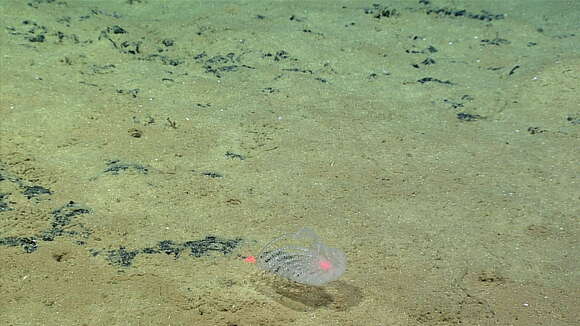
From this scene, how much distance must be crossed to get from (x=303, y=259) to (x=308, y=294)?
0.15m

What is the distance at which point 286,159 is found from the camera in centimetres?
234

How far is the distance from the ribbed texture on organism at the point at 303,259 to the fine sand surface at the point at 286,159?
1.3 inches

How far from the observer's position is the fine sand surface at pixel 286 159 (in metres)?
1.76

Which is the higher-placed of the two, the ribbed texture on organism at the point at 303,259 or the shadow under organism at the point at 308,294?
the ribbed texture on organism at the point at 303,259

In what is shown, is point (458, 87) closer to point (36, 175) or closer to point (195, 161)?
point (195, 161)

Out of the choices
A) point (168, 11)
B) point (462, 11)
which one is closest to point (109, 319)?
point (168, 11)

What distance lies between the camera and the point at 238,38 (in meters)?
3.14

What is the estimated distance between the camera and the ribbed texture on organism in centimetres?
183

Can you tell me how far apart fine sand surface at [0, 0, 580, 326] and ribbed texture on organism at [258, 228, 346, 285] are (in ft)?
0.11

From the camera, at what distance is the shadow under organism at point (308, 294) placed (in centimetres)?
172

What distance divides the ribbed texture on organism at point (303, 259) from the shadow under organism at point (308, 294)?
3 centimetres

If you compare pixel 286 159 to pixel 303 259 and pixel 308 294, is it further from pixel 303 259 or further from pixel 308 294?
pixel 308 294

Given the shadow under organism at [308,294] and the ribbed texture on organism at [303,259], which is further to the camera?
the ribbed texture on organism at [303,259]

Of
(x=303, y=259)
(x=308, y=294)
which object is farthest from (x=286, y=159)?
(x=308, y=294)
